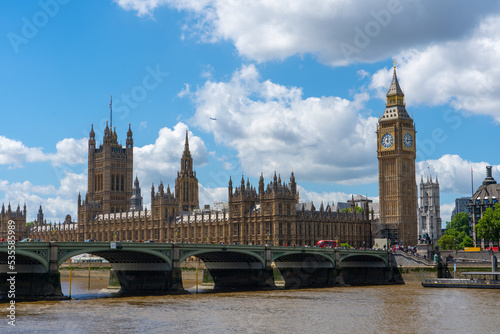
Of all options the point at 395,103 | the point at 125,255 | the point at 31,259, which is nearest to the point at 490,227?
the point at 395,103

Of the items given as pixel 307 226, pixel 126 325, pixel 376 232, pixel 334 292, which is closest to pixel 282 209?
pixel 307 226

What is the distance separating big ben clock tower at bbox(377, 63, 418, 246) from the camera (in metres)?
178

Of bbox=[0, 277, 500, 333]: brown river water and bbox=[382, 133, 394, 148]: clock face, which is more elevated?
bbox=[382, 133, 394, 148]: clock face

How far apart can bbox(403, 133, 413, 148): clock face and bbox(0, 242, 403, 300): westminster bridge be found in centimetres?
6255

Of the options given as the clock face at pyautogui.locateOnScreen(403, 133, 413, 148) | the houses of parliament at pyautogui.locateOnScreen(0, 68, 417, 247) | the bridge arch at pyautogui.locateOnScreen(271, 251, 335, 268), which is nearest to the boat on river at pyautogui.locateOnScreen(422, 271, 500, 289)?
the bridge arch at pyautogui.locateOnScreen(271, 251, 335, 268)

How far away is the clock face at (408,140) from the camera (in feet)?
586

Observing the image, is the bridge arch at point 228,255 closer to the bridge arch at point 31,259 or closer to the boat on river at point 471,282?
the bridge arch at point 31,259

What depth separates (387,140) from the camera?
18012cm

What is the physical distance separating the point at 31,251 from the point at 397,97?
124 m

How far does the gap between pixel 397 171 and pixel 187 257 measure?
→ 98141 millimetres

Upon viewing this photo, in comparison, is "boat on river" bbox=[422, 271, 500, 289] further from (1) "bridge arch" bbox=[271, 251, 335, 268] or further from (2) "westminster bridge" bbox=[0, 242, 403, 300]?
(1) "bridge arch" bbox=[271, 251, 335, 268]

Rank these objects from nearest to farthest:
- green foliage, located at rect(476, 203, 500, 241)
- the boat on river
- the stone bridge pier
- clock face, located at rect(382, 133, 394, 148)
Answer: the stone bridge pier → the boat on river → green foliage, located at rect(476, 203, 500, 241) → clock face, located at rect(382, 133, 394, 148)

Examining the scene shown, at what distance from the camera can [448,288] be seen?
Answer: 3937 inches

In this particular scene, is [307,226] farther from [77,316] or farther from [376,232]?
[77,316]
